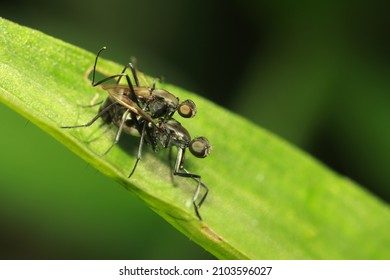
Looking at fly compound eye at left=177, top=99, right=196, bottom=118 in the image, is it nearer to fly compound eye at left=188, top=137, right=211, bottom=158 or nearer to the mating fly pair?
the mating fly pair

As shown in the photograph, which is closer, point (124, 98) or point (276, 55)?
point (124, 98)

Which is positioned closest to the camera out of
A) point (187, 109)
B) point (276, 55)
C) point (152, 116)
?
point (187, 109)

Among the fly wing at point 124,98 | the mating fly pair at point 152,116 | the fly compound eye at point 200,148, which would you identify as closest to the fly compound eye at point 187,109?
the mating fly pair at point 152,116

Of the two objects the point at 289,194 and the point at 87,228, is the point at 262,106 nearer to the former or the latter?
the point at 289,194

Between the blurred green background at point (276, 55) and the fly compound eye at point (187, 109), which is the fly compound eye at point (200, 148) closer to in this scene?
the fly compound eye at point (187, 109)

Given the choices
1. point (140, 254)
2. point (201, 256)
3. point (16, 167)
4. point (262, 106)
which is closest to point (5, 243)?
point (16, 167)

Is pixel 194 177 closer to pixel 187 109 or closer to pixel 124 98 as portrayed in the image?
pixel 187 109

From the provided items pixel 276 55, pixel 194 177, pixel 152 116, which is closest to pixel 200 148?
pixel 194 177
